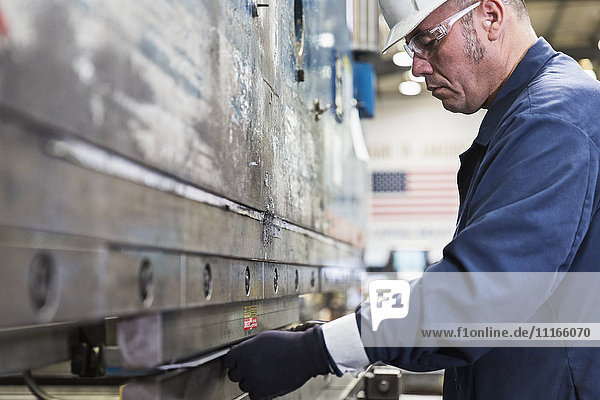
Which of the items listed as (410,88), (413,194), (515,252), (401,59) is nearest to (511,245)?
(515,252)

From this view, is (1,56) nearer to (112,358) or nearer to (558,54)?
(112,358)

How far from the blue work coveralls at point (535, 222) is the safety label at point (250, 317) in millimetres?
245

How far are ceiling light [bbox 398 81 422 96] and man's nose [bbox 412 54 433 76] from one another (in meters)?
9.38

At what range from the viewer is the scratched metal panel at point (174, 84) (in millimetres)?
656

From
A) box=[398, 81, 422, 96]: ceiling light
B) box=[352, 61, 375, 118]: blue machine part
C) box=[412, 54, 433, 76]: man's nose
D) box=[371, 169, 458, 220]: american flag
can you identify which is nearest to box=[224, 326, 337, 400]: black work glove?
box=[412, 54, 433, 76]: man's nose

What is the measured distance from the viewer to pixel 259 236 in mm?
1461

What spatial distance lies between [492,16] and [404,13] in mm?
211

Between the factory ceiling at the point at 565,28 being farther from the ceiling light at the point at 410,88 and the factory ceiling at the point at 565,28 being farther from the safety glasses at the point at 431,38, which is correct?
the safety glasses at the point at 431,38

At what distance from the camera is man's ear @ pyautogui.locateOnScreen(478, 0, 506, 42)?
5.13 ft

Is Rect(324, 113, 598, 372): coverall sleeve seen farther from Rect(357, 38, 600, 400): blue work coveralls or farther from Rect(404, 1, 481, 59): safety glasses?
Rect(404, 1, 481, 59): safety glasses

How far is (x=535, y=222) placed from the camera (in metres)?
1.22

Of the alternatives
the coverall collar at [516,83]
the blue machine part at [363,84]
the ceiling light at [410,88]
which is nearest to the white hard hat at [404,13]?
the coverall collar at [516,83]

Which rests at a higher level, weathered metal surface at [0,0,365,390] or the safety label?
weathered metal surface at [0,0,365,390]

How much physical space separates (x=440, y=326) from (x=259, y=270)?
16.3 inches
